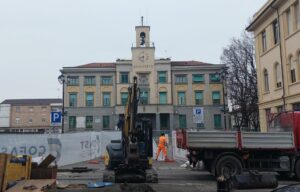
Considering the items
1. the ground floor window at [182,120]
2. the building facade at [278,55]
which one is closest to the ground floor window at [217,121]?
the ground floor window at [182,120]

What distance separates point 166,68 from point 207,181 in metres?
54.1

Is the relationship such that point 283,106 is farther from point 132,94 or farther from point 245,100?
point 132,94

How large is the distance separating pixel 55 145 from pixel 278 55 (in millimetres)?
18614

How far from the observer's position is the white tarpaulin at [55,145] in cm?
2405

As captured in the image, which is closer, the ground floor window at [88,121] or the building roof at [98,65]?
the ground floor window at [88,121]

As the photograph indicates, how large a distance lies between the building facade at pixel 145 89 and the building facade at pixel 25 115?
6304cm

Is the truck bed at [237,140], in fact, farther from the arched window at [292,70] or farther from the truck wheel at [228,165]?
the arched window at [292,70]

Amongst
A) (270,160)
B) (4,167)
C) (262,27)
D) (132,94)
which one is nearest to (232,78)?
(262,27)

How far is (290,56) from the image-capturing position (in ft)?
107

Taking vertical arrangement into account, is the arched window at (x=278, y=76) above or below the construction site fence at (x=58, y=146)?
above

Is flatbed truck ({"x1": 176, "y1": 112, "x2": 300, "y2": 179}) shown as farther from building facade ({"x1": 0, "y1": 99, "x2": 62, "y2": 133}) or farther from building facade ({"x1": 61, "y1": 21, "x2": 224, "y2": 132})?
building facade ({"x1": 0, "y1": 99, "x2": 62, "y2": 133})

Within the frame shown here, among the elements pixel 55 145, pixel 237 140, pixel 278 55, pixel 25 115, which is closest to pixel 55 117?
pixel 55 145

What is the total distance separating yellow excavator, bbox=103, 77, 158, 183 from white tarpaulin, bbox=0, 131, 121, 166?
10.0 m

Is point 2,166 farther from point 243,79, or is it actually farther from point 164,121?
point 164,121
